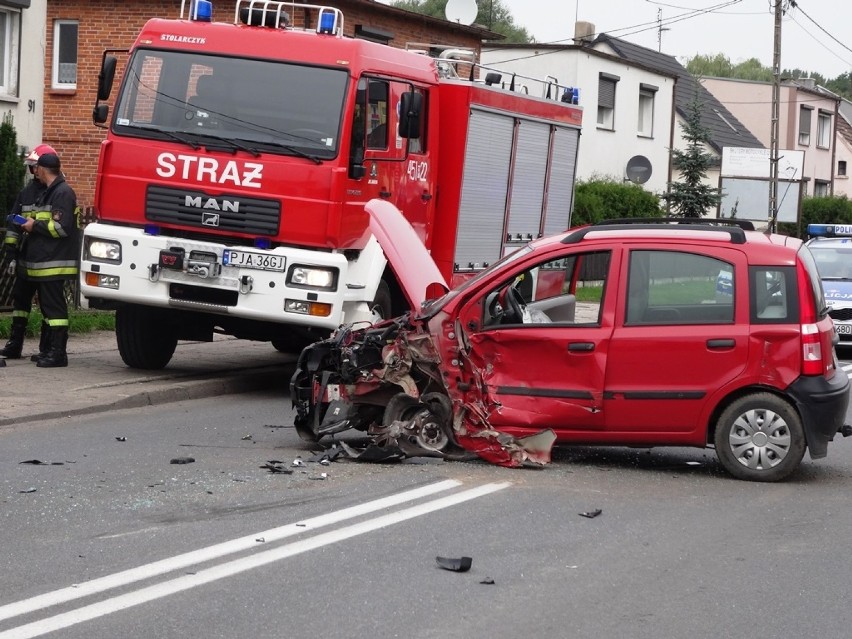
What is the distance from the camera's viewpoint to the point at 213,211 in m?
11.8

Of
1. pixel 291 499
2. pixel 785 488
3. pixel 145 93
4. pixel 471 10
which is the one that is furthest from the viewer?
pixel 471 10

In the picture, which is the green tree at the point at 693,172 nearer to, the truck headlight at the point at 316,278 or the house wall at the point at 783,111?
the house wall at the point at 783,111

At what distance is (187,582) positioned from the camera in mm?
5785

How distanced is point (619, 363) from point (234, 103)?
Answer: 15.6 feet

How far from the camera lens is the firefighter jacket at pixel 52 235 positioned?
1278 centimetres

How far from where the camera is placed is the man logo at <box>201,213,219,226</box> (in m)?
11.8

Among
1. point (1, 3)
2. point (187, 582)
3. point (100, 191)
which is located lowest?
point (187, 582)

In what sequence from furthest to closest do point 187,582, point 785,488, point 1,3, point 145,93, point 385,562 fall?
point 1,3 → point 145,93 → point 785,488 → point 385,562 → point 187,582

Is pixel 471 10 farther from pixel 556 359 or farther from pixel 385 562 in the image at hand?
pixel 385 562

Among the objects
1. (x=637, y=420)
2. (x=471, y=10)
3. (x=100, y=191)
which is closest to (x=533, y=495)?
(x=637, y=420)

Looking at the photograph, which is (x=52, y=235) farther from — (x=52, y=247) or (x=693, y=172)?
(x=693, y=172)

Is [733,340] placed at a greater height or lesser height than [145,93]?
lesser

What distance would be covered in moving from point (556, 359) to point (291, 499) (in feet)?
7.20

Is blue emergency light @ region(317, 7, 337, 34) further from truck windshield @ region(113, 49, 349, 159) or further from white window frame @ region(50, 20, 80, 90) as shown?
white window frame @ region(50, 20, 80, 90)
